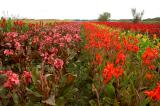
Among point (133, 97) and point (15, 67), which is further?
point (15, 67)

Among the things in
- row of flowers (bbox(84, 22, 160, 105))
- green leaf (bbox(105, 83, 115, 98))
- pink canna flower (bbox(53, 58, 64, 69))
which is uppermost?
pink canna flower (bbox(53, 58, 64, 69))

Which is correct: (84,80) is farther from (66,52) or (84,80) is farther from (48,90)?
(48,90)

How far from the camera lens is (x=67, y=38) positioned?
15.5ft

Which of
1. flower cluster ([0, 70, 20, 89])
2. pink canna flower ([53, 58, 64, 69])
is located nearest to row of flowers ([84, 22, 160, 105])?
pink canna flower ([53, 58, 64, 69])

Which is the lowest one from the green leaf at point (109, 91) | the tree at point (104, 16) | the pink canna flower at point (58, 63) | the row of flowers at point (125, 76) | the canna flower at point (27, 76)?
the tree at point (104, 16)

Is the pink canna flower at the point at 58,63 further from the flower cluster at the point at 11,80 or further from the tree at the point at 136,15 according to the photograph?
the tree at the point at 136,15

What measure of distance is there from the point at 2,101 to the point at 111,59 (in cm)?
260

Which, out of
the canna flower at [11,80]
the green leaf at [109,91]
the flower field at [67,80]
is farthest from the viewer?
the green leaf at [109,91]

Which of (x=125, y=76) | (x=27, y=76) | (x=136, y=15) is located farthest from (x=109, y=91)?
(x=136, y=15)

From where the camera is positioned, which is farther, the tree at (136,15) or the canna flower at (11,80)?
the tree at (136,15)

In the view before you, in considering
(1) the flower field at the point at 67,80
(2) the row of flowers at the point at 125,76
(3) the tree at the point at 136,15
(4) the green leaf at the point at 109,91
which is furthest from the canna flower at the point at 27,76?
(3) the tree at the point at 136,15

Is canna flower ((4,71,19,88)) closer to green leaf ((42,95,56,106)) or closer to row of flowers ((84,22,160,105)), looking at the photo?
green leaf ((42,95,56,106))

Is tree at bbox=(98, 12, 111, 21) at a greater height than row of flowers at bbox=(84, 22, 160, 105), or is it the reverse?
row of flowers at bbox=(84, 22, 160, 105)

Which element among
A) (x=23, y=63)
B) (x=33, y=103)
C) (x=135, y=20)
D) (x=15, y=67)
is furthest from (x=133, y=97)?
(x=135, y=20)
